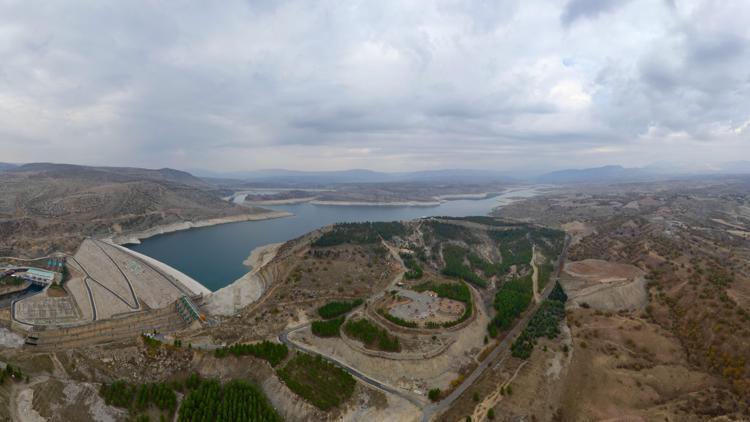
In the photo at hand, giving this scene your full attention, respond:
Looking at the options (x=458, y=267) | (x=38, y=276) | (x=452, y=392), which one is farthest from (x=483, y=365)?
(x=38, y=276)

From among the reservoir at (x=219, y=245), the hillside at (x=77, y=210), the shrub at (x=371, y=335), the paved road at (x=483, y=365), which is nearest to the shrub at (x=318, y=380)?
the shrub at (x=371, y=335)

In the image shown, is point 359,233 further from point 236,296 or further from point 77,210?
point 77,210

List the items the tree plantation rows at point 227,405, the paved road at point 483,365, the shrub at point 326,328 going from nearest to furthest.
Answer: the tree plantation rows at point 227,405 < the paved road at point 483,365 < the shrub at point 326,328

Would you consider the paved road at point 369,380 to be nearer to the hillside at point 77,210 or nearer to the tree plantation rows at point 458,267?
the tree plantation rows at point 458,267

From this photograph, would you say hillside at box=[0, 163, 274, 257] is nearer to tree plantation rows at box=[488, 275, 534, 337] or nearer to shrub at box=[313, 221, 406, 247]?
shrub at box=[313, 221, 406, 247]

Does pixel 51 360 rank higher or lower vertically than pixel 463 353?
higher

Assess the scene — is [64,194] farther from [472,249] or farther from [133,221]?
[472,249]

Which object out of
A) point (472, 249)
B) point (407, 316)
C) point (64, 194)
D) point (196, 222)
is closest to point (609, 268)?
point (472, 249)
